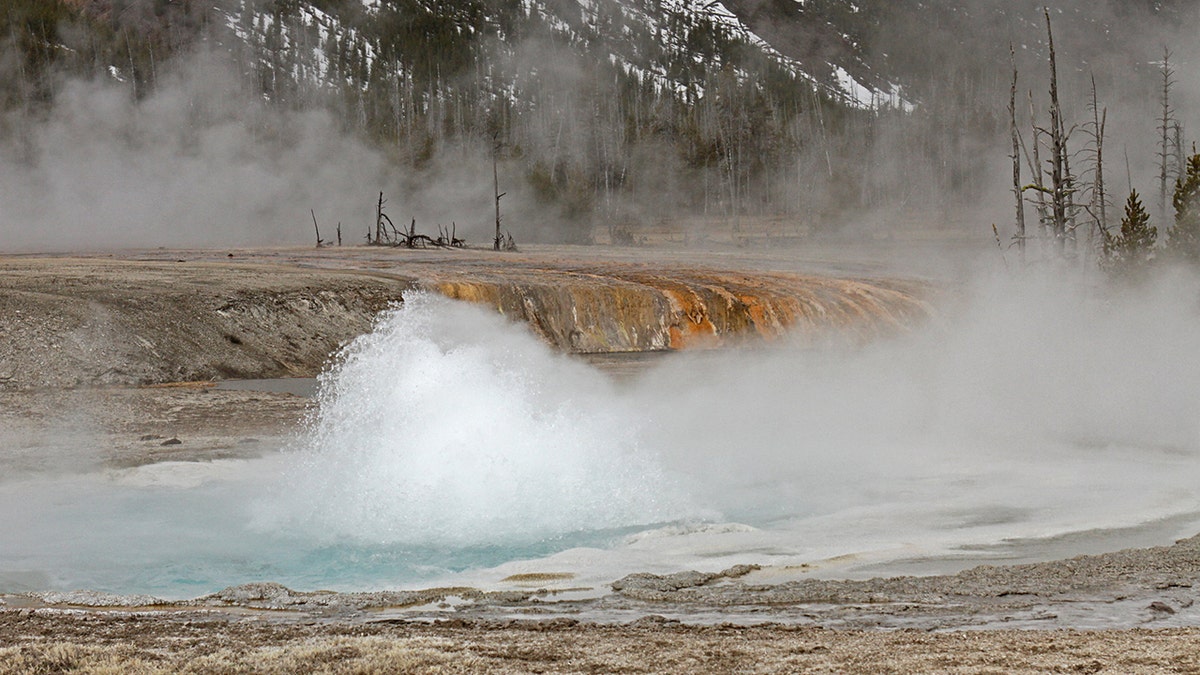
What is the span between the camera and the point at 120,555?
9266mm

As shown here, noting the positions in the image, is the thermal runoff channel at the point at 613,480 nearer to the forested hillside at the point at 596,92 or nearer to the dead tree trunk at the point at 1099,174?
the dead tree trunk at the point at 1099,174

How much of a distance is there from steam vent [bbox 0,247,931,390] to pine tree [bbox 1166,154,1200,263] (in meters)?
6.18

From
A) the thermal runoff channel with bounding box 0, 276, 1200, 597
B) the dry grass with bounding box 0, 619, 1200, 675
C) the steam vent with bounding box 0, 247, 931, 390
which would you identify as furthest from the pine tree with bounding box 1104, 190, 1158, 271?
the dry grass with bounding box 0, 619, 1200, 675

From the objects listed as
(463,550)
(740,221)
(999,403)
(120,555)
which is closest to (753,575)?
(463,550)

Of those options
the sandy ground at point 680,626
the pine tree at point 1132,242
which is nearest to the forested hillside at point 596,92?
the pine tree at point 1132,242

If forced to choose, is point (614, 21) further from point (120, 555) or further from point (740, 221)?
point (120, 555)

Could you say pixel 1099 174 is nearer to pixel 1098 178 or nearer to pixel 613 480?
pixel 1098 178

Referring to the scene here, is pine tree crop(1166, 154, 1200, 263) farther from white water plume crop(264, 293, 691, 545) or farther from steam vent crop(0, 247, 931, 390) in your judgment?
white water plume crop(264, 293, 691, 545)

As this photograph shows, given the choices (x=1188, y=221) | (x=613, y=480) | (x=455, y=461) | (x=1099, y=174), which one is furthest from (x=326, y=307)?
(x=1099, y=174)

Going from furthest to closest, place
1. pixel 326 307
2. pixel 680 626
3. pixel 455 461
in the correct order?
pixel 326 307
pixel 455 461
pixel 680 626

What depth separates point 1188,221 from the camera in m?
29.7

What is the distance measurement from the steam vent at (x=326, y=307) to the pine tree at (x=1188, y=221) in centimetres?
618

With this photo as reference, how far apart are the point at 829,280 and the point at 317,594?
31.3 metres

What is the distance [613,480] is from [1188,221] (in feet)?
76.8
